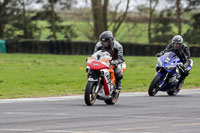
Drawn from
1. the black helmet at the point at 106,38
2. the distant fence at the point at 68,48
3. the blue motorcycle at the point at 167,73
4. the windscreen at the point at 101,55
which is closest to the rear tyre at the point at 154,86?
the blue motorcycle at the point at 167,73

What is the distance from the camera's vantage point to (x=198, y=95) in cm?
1579

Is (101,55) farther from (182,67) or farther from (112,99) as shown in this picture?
(182,67)

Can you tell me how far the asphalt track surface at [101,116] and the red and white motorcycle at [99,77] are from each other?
0.23m

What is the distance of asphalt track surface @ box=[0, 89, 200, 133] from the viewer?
8648mm

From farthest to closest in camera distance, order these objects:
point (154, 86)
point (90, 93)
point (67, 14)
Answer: point (67, 14), point (154, 86), point (90, 93)

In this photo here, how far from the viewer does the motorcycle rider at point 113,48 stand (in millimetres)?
12623

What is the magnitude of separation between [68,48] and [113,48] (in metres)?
25.3

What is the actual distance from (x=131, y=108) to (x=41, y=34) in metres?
43.2

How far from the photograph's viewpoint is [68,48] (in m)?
38.2

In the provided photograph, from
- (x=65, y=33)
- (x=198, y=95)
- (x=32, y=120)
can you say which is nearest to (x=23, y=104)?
(x=32, y=120)

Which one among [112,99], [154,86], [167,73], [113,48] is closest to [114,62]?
[113,48]

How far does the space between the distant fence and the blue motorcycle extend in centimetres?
2145

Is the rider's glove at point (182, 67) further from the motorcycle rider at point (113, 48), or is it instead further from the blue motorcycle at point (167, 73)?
the motorcycle rider at point (113, 48)

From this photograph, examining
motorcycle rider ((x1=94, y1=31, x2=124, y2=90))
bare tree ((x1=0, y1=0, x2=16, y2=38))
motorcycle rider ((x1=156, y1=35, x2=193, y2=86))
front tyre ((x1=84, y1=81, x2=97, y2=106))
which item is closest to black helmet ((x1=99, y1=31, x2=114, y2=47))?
motorcycle rider ((x1=94, y1=31, x2=124, y2=90))
